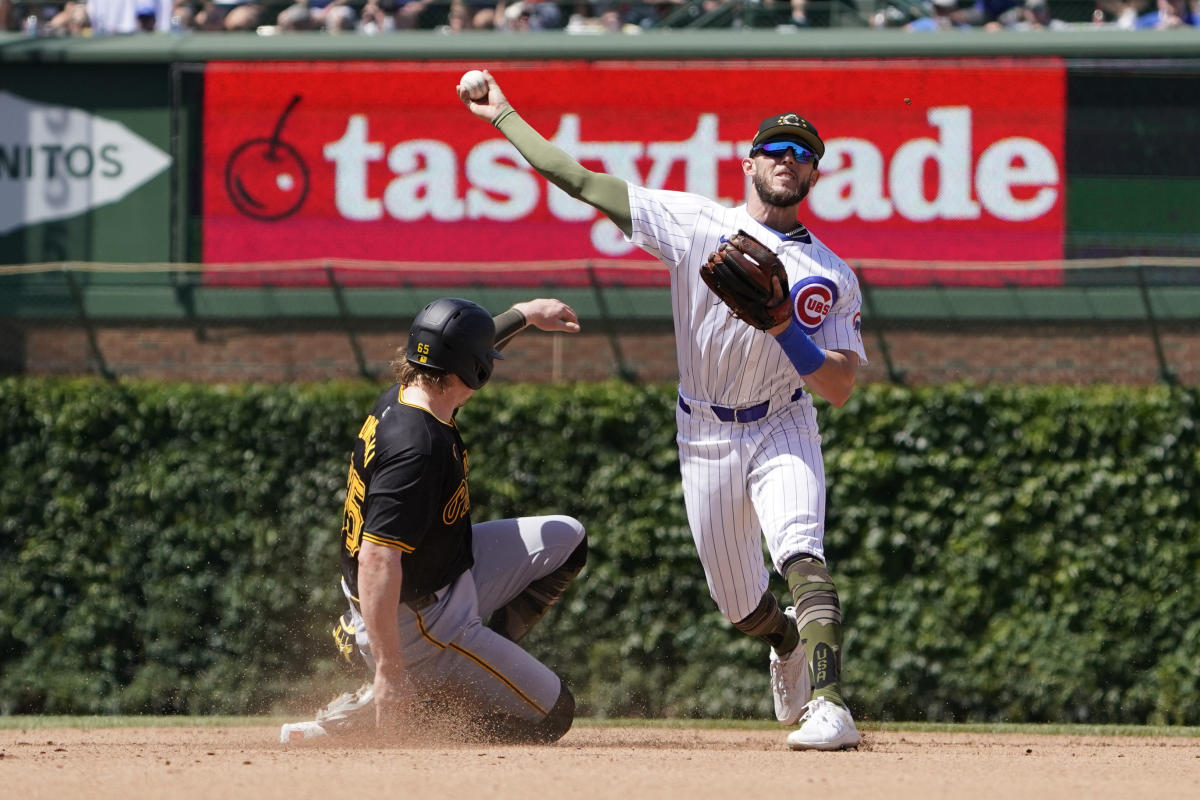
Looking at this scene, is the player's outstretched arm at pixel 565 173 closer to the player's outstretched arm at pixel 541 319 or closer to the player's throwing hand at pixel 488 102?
the player's throwing hand at pixel 488 102

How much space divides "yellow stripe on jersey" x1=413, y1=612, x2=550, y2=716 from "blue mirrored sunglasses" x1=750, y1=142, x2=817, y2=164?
187cm

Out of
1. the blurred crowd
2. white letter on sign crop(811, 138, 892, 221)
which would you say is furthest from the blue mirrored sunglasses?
the blurred crowd

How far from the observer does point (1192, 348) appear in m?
8.45

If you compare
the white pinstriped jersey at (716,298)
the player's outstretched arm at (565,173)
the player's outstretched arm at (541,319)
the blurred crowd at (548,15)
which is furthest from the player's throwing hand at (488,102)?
the blurred crowd at (548,15)

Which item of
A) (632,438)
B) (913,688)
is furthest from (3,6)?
(913,688)

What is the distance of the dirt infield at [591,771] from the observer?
382cm

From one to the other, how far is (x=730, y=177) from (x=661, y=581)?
276 cm

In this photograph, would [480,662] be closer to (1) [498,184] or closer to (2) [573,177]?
(2) [573,177]

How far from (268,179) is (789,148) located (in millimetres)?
5320

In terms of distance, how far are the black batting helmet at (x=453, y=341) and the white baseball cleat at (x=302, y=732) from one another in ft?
4.31

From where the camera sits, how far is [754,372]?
4969 millimetres

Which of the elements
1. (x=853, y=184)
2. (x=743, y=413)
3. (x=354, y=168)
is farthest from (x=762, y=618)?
(x=354, y=168)

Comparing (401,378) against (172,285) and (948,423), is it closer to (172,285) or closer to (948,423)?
(948,423)

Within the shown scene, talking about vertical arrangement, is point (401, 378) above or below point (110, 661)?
above
